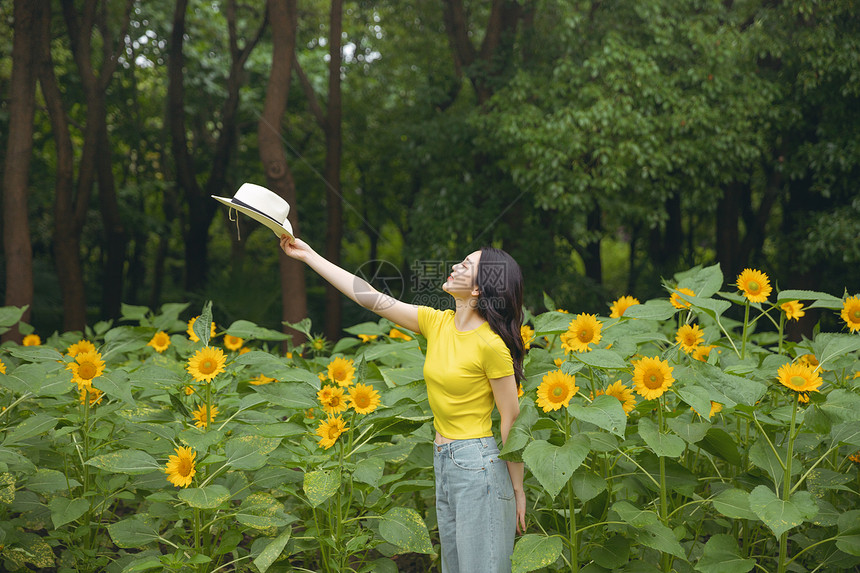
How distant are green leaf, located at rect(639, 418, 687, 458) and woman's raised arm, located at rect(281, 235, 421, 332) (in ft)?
2.44

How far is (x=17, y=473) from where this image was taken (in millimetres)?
2180

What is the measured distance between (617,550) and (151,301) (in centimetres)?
1237

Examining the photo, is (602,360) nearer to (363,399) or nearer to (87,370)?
(363,399)

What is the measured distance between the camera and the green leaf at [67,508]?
2.07m

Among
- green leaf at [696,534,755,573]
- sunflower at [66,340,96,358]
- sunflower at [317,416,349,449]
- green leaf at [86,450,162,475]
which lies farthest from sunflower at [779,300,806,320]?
sunflower at [66,340,96,358]

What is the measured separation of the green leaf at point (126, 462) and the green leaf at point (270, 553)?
0.38m

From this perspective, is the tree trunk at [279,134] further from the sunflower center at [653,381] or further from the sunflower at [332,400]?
the sunflower center at [653,381]

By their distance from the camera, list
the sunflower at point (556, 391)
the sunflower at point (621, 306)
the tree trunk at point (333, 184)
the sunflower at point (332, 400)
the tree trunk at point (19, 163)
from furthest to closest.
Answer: the tree trunk at point (333, 184), the tree trunk at point (19, 163), the sunflower at point (621, 306), the sunflower at point (332, 400), the sunflower at point (556, 391)

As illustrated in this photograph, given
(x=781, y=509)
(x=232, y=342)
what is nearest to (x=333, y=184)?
(x=232, y=342)

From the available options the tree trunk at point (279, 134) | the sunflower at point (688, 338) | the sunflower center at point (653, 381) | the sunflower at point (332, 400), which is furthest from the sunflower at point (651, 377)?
the tree trunk at point (279, 134)

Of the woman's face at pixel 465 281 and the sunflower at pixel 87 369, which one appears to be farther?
the sunflower at pixel 87 369

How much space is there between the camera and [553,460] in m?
1.75

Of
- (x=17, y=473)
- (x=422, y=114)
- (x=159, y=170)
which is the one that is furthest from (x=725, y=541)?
(x=159, y=170)

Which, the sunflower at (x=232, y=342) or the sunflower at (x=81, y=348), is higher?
the sunflower at (x=81, y=348)
